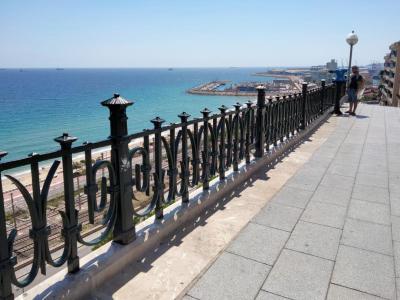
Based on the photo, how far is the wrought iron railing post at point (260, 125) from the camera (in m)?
5.86

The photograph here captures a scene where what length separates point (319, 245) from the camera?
3.46m

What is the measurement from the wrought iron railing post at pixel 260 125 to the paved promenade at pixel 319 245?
777mm

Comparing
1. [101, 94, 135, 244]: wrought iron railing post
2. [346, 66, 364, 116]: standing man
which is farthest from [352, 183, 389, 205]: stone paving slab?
[346, 66, 364, 116]: standing man

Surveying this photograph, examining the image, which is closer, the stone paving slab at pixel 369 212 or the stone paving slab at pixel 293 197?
the stone paving slab at pixel 369 212

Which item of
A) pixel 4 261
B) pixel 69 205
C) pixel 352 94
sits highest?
pixel 352 94

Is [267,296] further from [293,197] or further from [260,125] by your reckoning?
[260,125]

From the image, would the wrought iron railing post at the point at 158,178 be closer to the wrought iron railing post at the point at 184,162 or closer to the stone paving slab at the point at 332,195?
the wrought iron railing post at the point at 184,162

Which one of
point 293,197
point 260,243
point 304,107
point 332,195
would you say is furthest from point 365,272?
point 304,107

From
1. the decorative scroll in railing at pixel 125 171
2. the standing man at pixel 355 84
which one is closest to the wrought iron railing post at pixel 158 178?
the decorative scroll in railing at pixel 125 171

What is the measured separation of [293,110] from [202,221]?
16.2ft

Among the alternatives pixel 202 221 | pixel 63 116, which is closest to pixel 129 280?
pixel 202 221

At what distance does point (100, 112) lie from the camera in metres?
88.4

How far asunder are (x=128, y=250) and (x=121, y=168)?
2.46 feet

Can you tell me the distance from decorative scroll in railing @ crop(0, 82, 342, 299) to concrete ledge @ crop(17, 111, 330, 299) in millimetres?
101
